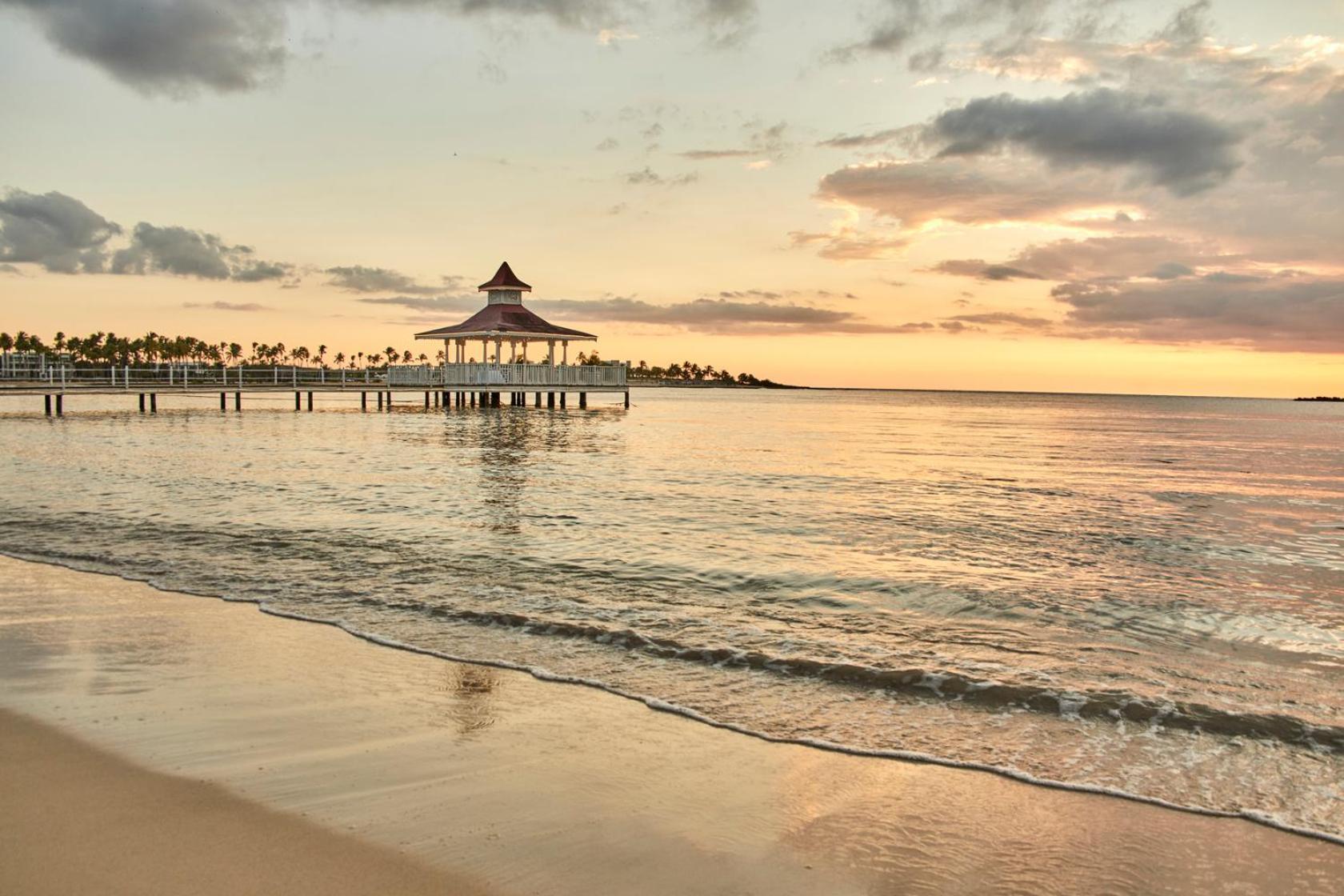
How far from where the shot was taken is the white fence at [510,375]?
48375 millimetres

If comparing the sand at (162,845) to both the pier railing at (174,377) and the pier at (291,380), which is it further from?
the pier railing at (174,377)

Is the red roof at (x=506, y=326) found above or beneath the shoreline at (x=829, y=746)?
above

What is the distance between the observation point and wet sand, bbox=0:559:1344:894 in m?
2.95

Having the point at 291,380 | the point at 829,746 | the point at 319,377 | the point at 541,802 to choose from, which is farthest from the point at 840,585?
the point at 319,377

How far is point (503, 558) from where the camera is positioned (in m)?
9.71

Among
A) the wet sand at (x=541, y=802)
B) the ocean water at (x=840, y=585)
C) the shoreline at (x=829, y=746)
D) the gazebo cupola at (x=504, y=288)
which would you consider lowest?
the ocean water at (x=840, y=585)

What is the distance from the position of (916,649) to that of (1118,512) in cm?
1096

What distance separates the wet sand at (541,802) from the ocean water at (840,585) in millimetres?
454

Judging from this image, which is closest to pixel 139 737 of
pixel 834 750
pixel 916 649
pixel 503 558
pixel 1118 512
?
pixel 834 750

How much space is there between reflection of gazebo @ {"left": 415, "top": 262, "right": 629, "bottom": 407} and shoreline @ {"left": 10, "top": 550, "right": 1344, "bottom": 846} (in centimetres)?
4117

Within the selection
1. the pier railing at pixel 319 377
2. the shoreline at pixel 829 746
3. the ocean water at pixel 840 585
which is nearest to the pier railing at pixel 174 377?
the pier railing at pixel 319 377

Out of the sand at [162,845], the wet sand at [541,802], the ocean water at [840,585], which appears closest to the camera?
the sand at [162,845]

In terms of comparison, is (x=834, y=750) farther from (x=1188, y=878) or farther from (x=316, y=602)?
(x=316, y=602)

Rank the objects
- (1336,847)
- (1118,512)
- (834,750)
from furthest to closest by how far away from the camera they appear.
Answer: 1. (1118,512)
2. (834,750)
3. (1336,847)
